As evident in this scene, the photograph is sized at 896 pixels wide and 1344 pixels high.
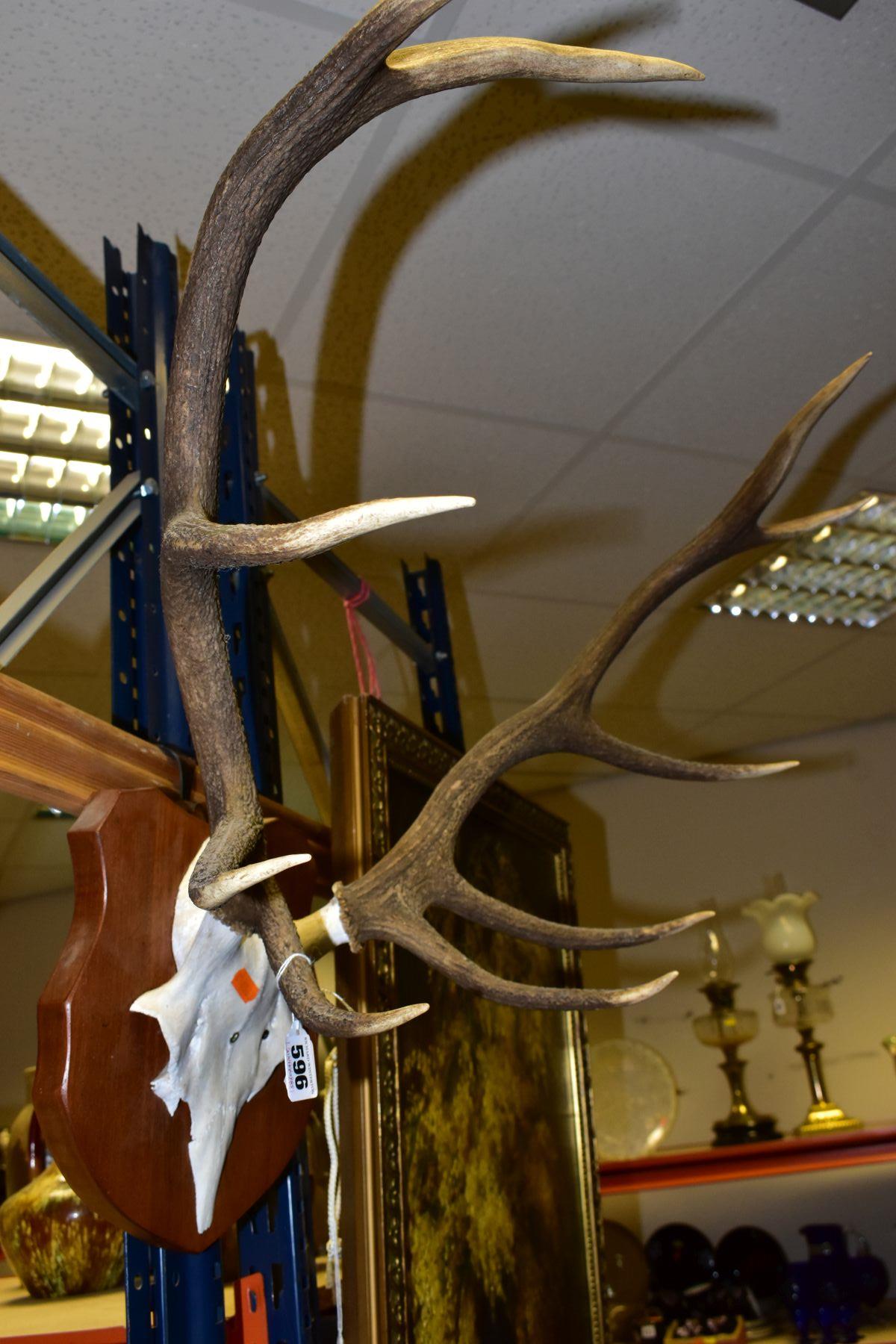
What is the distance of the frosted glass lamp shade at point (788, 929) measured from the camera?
128 inches

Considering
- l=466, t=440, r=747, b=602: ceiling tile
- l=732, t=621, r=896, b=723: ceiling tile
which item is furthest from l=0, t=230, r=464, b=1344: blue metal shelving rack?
l=732, t=621, r=896, b=723: ceiling tile

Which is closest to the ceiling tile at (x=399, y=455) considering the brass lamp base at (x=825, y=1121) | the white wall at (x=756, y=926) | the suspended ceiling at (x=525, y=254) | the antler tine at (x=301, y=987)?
the suspended ceiling at (x=525, y=254)

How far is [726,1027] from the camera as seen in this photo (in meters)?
3.33

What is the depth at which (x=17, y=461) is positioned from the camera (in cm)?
184

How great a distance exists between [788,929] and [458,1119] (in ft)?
7.39

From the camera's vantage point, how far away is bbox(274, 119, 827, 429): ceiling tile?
1.34m

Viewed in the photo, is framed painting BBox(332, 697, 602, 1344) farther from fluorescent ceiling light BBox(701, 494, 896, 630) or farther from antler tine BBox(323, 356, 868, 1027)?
fluorescent ceiling light BBox(701, 494, 896, 630)

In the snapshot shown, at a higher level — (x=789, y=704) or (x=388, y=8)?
(x=789, y=704)

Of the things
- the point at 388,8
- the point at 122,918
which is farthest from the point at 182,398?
the point at 122,918

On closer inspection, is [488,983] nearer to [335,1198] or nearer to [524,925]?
[524,925]

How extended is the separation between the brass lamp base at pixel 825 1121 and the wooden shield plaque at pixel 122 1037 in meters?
2.59

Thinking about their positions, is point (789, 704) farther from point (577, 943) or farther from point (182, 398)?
point (182, 398)

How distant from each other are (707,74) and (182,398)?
2.99ft

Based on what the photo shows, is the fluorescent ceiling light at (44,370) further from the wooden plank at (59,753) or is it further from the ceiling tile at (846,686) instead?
the ceiling tile at (846,686)
